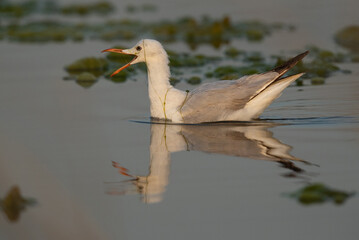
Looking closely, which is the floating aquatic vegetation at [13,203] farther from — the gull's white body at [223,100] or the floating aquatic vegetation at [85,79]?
the floating aquatic vegetation at [85,79]

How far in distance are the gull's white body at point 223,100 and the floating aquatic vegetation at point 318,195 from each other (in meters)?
2.66

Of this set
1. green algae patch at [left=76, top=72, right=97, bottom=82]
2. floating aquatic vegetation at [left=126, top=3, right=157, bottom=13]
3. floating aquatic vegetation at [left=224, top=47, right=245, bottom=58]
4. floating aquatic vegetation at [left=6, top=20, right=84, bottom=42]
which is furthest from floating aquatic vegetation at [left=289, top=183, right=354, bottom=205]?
floating aquatic vegetation at [left=126, top=3, right=157, bottom=13]

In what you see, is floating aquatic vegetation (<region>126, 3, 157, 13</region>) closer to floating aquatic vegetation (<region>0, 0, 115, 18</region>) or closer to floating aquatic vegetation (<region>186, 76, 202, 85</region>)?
floating aquatic vegetation (<region>0, 0, 115, 18</region>)

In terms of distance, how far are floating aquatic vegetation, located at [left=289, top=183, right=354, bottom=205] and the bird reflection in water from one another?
1.77ft

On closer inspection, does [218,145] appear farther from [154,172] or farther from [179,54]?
[179,54]

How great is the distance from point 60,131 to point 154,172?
2.13m

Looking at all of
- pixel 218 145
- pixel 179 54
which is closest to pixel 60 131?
pixel 218 145

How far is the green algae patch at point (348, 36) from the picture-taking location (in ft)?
49.2

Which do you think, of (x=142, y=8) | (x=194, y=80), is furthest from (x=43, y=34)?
(x=194, y=80)

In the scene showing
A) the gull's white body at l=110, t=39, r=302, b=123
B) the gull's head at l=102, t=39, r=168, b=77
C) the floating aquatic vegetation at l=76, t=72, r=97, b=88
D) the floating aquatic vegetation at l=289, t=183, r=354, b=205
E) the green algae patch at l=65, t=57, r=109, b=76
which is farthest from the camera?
the green algae patch at l=65, t=57, r=109, b=76

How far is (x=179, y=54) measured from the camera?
47.3 feet

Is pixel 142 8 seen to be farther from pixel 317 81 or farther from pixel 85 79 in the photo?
pixel 317 81

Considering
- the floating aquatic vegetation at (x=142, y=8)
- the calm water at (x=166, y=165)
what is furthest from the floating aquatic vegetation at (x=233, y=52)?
the floating aquatic vegetation at (x=142, y=8)

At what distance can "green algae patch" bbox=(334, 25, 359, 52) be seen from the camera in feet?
49.2
